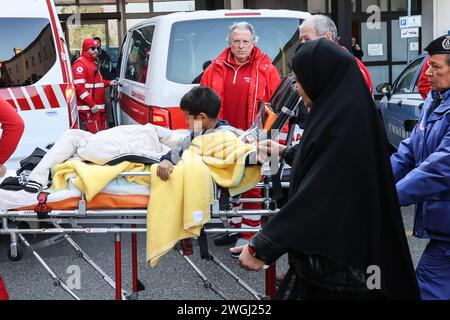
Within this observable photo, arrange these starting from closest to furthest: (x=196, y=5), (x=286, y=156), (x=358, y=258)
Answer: (x=358, y=258)
(x=286, y=156)
(x=196, y=5)

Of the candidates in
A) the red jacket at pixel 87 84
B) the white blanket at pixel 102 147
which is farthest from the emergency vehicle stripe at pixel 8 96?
the red jacket at pixel 87 84

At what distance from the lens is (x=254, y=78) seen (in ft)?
17.9

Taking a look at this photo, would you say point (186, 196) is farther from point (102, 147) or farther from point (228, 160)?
point (102, 147)

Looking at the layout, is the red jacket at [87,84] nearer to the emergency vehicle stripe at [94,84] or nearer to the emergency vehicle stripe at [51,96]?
the emergency vehicle stripe at [94,84]

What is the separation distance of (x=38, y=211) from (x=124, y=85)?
4.62m

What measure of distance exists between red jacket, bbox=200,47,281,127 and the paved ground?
1.25 meters

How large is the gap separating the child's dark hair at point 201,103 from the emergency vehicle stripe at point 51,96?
9.51ft

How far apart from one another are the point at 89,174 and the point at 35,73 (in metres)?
3.31

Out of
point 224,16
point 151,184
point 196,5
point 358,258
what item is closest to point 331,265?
point 358,258

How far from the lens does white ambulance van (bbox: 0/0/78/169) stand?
622cm

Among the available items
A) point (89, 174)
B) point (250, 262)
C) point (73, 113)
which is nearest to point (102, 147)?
point (89, 174)

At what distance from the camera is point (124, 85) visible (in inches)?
314
